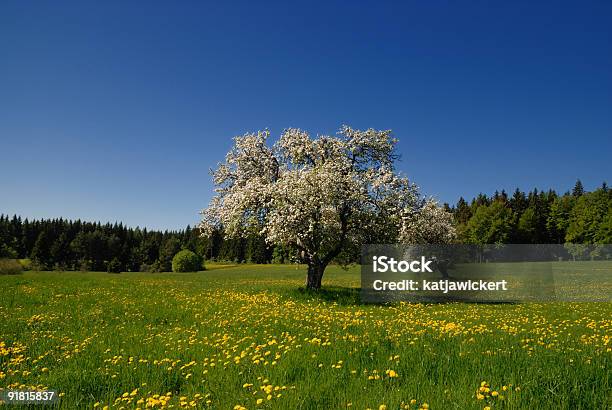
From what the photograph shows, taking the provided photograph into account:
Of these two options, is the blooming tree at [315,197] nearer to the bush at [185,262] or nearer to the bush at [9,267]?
the bush at [9,267]

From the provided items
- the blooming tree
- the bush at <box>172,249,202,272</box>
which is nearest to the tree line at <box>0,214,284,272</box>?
the bush at <box>172,249,202,272</box>

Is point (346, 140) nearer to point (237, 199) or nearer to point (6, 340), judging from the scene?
point (237, 199)

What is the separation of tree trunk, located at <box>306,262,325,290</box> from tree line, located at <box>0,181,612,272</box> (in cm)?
5722

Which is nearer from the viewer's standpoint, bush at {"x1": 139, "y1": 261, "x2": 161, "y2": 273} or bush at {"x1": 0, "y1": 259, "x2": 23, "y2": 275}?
bush at {"x1": 0, "y1": 259, "x2": 23, "y2": 275}

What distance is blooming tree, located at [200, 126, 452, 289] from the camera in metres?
22.1

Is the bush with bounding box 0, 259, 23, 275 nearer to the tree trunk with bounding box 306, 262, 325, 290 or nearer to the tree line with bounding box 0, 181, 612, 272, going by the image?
the tree line with bounding box 0, 181, 612, 272

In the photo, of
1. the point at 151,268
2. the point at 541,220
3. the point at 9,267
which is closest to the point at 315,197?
the point at 9,267

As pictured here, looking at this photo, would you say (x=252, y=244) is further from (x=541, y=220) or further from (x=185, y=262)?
(x=541, y=220)

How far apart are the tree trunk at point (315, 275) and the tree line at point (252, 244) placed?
188 feet

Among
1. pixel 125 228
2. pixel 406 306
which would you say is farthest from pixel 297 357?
pixel 125 228

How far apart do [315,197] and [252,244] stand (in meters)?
76.9

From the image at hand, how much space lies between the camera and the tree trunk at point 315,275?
25094 mm


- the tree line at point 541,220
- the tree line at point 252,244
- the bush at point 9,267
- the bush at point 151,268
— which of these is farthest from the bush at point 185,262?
the tree line at point 541,220

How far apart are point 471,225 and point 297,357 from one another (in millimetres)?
104124
